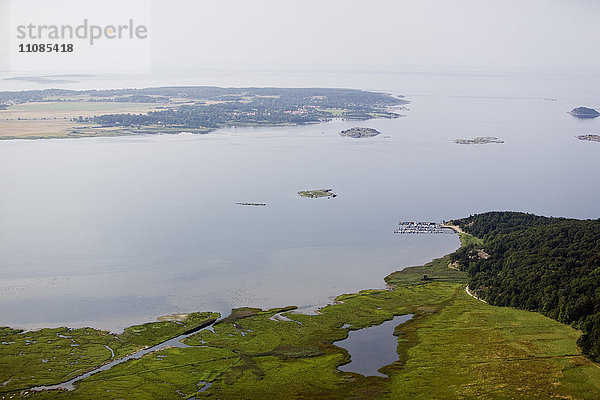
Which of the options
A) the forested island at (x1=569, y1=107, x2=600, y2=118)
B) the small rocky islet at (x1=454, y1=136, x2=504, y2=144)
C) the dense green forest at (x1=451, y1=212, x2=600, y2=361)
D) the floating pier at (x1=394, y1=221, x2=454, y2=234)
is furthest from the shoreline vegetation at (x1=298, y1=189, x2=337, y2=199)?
the forested island at (x1=569, y1=107, x2=600, y2=118)

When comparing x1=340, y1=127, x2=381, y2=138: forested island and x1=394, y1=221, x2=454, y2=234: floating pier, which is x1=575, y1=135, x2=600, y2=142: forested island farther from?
x1=394, y1=221, x2=454, y2=234: floating pier

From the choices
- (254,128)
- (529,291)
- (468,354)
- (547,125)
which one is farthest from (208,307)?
(547,125)

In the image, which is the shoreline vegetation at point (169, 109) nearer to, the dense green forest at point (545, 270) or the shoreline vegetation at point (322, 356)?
the shoreline vegetation at point (322, 356)

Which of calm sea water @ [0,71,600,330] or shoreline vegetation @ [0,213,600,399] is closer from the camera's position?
shoreline vegetation @ [0,213,600,399]

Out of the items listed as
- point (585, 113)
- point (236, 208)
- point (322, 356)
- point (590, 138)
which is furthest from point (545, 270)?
point (585, 113)

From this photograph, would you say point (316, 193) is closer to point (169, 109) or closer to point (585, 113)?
point (169, 109)

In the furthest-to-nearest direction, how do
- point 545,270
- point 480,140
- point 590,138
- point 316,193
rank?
point 590,138 < point 480,140 < point 316,193 < point 545,270
